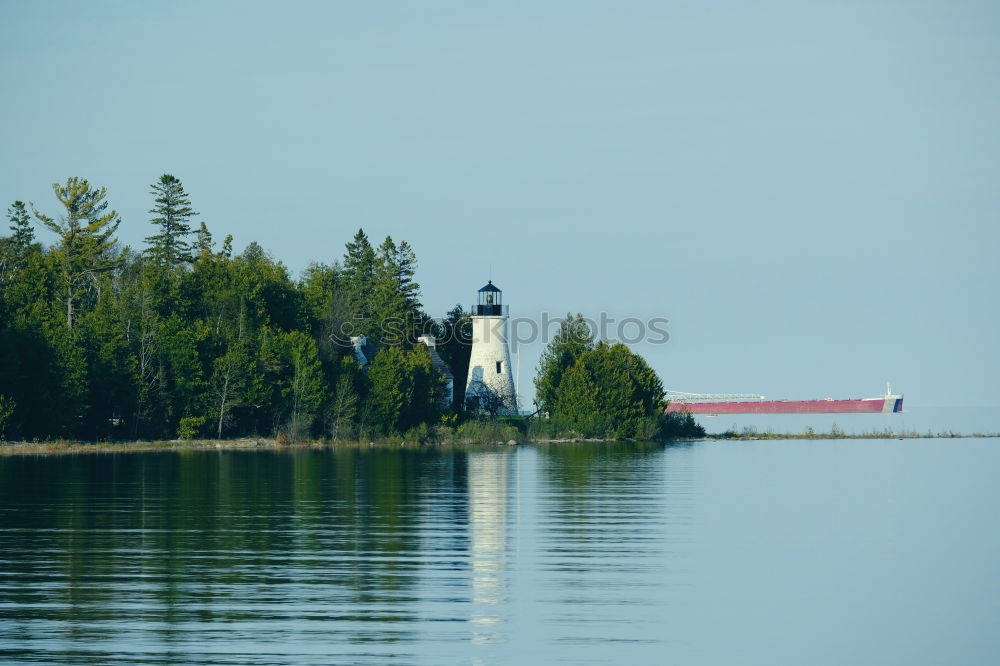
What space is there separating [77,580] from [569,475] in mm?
29391

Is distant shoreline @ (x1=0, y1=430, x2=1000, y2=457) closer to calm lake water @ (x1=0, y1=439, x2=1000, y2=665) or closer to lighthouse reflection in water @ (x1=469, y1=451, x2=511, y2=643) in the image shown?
calm lake water @ (x1=0, y1=439, x2=1000, y2=665)

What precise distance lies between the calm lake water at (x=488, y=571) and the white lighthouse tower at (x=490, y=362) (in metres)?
40.0

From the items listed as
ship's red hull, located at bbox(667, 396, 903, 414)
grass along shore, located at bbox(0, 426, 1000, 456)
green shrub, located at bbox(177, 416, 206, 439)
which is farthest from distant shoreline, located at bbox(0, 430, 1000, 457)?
ship's red hull, located at bbox(667, 396, 903, 414)

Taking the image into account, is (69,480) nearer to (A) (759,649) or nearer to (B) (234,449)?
(B) (234,449)

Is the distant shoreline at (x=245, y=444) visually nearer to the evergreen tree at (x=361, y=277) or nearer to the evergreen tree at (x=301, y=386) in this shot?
the evergreen tree at (x=301, y=386)

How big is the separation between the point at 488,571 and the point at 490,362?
62991 millimetres

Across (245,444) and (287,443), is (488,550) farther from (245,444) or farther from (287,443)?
(287,443)

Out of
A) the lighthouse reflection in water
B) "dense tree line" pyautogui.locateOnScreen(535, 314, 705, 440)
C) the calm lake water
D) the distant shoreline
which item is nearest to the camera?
the calm lake water

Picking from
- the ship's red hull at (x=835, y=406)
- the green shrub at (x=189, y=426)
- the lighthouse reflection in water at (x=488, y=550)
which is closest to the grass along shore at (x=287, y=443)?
the green shrub at (x=189, y=426)

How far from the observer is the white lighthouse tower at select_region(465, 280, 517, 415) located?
284ft

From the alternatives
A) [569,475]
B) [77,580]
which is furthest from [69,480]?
[77,580]

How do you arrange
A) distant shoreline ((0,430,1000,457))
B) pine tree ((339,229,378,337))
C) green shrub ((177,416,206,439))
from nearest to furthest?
distant shoreline ((0,430,1000,457)) < green shrub ((177,416,206,439)) < pine tree ((339,229,378,337))

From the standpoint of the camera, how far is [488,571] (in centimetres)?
2356

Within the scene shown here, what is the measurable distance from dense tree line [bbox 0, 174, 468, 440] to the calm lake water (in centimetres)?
1817
